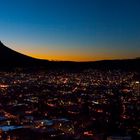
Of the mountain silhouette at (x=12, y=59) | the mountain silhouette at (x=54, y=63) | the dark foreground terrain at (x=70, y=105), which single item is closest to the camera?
the dark foreground terrain at (x=70, y=105)

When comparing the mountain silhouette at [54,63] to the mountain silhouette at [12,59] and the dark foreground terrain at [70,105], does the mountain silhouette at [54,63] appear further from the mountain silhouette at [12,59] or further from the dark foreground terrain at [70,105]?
the dark foreground terrain at [70,105]

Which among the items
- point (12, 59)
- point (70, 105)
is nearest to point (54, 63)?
point (12, 59)

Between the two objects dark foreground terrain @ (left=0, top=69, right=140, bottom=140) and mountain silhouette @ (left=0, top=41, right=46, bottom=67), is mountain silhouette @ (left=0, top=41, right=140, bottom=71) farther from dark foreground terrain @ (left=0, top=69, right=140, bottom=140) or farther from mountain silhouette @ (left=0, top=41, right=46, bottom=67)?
dark foreground terrain @ (left=0, top=69, right=140, bottom=140)

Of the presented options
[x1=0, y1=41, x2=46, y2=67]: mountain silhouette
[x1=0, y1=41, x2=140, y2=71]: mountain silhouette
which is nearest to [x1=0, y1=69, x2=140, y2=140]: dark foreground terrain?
[x1=0, y1=41, x2=140, y2=71]: mountain silhouette

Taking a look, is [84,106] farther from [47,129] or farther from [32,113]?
[47,129]

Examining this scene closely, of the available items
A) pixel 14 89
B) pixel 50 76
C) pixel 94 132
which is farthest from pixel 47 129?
pixel 50 76

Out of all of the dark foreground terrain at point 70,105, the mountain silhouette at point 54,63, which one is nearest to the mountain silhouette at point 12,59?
the mountain silhouette at point 54,63

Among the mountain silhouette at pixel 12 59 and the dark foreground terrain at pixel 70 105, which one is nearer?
the dark foreground terrain at pixel 70 105

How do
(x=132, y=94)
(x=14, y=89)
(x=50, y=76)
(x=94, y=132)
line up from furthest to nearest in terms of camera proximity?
(x=50, y=76) < (x=14, y=89) < (x=132, y=94) < (x=94, y=132)
